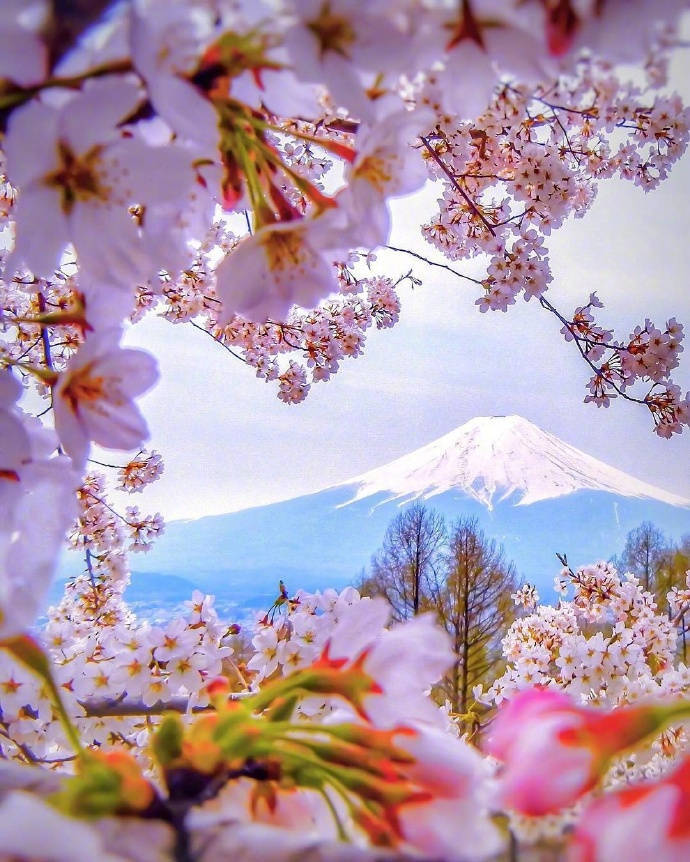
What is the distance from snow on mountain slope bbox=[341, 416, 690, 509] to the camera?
15.1m

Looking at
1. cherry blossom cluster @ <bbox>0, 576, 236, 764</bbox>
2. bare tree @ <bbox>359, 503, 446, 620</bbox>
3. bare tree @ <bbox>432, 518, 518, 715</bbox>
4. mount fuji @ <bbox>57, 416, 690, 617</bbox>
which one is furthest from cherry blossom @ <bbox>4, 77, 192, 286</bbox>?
mount fuji @ <bbox>57, 416, 690, 617</bbox>

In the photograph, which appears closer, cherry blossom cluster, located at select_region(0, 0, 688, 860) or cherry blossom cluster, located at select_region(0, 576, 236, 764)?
cherry blossom cluster, located at select_region(0, 0, 688, 860)

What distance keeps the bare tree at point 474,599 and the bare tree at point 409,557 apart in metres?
0.16

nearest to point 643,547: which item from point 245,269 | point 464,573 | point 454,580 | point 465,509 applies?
point 464,573

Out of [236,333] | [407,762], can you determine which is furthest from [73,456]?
[236,333]

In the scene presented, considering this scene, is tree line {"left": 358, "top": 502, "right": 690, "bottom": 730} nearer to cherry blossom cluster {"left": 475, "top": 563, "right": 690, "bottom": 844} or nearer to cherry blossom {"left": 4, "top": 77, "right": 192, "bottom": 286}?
cherry blossom cluster {"left": 475, "top": 563, "right": 690, "bottom": 844}

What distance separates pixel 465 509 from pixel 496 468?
1.47 m

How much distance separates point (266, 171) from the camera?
0.33 meters

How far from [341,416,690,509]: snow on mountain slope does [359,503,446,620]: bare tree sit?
5.65 m

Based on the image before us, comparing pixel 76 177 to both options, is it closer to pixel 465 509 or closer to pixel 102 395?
pixel 102 395

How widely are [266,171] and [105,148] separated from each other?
98 mm

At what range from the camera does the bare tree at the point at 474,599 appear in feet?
21.7

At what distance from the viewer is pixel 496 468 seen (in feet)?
50.4

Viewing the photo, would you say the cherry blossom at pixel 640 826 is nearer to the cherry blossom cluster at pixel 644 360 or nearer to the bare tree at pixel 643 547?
the cherry blossom cluster at pixel 644 360
